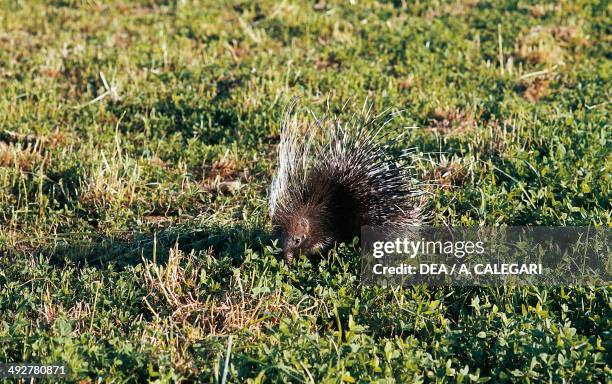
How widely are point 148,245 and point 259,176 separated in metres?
1.38

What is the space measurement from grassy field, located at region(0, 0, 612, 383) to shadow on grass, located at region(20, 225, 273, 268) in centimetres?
2

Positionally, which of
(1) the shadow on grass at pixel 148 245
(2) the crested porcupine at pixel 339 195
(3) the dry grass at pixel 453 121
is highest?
(3) the dry grass at pixel 453 121

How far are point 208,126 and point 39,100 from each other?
6.19 feet

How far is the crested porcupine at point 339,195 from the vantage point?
5.52 meters


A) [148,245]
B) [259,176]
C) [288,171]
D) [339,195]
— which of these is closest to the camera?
[288,171]

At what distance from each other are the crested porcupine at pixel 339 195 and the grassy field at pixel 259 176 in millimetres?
201

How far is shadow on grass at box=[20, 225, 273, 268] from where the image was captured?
5730 mm

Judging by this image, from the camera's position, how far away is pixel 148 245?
5.97 meters

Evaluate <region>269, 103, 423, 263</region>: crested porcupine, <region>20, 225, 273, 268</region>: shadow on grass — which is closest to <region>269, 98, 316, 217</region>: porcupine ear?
<region>269, 103, 423, 263</region>: crested porcupine

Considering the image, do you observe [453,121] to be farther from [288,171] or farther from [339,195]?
[288,171]

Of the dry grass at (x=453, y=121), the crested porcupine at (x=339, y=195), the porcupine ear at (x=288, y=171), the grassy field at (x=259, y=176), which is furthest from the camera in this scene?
the dry grass at (x=453, y=121)

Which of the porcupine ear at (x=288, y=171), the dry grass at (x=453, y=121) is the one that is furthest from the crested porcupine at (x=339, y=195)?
the dry grass at (x=453, y=121)

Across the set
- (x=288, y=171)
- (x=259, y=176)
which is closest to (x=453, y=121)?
(x=259, y=176)

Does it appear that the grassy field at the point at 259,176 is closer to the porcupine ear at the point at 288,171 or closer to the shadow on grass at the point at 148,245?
the shadow on grass at the point at 148,245
